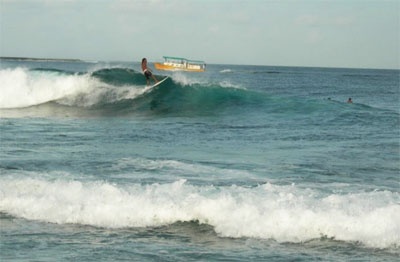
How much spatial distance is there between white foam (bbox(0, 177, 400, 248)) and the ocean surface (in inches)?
0.8

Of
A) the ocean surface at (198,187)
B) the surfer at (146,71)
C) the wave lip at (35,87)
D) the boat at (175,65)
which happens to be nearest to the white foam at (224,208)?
the ocean surface at (198,187)

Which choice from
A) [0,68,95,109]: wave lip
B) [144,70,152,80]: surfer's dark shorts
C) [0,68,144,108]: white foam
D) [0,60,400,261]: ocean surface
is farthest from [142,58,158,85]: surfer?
[0,68,95,109]: wave lip

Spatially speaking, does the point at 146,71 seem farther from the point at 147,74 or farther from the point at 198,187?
the point at 198,187

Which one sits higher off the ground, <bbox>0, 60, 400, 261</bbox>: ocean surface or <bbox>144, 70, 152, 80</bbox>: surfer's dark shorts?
<bbox>144, 70, 152, 80</bbox>: surfer's dark shorts

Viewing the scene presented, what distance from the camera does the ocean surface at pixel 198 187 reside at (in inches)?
320

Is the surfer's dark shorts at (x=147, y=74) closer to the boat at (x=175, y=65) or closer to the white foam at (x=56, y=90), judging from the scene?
the white foam at (x=56, y=90)

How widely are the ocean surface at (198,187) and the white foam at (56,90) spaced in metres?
4.01

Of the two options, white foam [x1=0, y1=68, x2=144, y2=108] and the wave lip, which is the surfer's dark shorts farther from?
the wave lip

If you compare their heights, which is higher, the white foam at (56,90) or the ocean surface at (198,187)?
the white foam at (56,90)

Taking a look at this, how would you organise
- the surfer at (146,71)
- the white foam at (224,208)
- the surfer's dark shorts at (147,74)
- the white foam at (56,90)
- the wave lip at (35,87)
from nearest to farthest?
the white foam at (224,208)
the surfer at (146,71)
the surfer's dark shorts at (147,74)
the white foam at (56,90)
the wave lip at (35,87)

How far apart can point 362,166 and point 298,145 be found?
3.25 m

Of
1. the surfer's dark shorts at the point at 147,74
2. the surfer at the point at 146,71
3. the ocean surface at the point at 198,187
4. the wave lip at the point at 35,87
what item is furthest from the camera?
the wave lip at the point at 35,87

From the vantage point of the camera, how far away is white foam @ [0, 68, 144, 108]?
95.1ft

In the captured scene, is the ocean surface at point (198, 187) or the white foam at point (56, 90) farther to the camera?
the white foam at point (56, 90)
